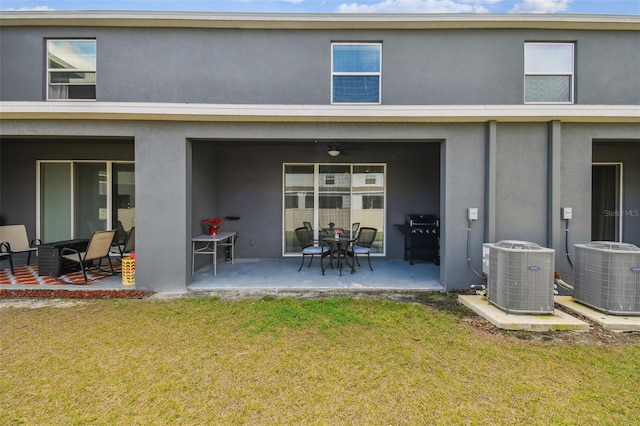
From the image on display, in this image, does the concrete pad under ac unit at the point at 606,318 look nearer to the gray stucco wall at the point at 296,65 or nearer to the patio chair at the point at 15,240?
the gray stucco wall at the point at 296,65

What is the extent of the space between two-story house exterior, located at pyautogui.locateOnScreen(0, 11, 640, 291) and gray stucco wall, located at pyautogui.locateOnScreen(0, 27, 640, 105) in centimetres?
2

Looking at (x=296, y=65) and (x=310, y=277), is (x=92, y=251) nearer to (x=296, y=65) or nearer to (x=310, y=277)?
(x=310, y=277)

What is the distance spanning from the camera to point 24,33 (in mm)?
5289

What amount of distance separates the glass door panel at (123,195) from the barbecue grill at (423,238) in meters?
6.85

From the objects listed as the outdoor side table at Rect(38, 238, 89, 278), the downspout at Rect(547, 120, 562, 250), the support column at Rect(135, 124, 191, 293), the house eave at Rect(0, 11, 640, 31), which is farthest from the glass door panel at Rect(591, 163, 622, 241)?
the outdoor side table at Rect(38, 238, 89, 278)

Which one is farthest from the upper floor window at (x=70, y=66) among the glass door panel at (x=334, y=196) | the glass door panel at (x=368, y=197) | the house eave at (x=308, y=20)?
the glass door panel at (x=368, y=197)

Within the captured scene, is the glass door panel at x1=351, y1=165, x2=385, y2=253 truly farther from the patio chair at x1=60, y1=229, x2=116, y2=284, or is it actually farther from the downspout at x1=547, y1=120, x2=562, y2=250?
the patio chair at x1=60, y1=229, x2=116, y2=284

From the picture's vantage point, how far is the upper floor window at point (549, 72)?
5332 mm

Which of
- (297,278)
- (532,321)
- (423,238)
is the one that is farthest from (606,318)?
(297,278)

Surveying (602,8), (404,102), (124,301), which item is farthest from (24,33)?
(602,8)

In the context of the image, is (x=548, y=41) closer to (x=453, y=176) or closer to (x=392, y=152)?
(x=453, y=176)

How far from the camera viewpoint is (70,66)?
5391mm

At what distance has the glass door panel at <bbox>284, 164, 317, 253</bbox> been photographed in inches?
301

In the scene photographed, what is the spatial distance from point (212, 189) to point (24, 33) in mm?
4238
